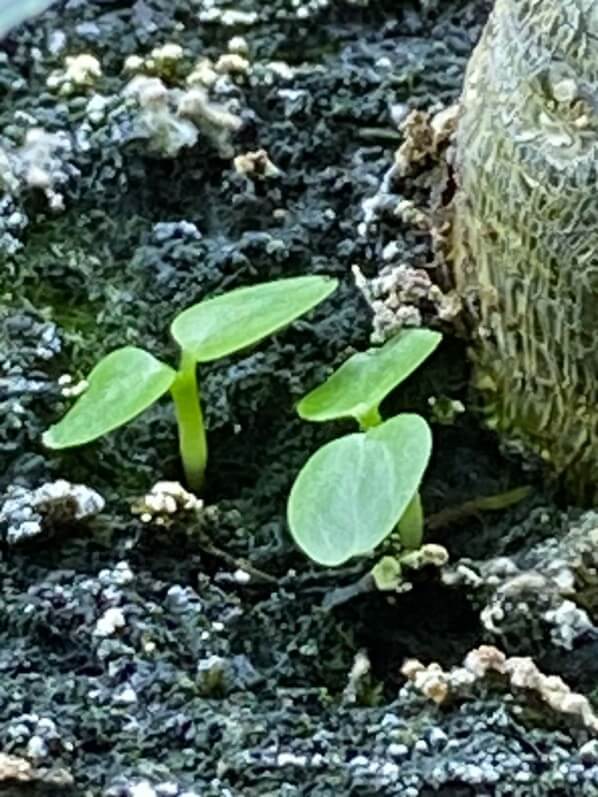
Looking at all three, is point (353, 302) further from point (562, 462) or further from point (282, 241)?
point (562, 462)

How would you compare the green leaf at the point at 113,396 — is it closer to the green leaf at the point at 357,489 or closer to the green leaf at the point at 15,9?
the green leaf at the point at 357,489

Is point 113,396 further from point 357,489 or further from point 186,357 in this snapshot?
point 357,489

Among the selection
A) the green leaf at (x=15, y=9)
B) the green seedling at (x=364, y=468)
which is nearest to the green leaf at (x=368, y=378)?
the green seedling at (x=364, y=468)

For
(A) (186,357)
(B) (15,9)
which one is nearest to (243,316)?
(A) (186,357)

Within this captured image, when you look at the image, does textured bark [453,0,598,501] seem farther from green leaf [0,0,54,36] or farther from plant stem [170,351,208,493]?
green leaf [0,0,54,36]

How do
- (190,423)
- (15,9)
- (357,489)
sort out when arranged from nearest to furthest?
1. (15,9)
2. (357,489)
3. (190,423)

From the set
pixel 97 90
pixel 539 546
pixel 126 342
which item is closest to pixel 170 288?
pixel 126 342
